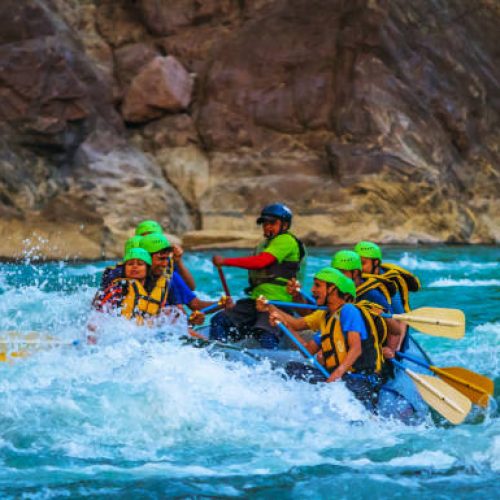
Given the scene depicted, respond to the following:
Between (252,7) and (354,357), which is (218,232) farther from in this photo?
(354,357)

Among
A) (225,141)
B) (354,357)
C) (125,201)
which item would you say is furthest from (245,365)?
(225,141)

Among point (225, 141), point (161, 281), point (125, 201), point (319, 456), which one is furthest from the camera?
point (225, 141)

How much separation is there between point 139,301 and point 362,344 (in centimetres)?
176

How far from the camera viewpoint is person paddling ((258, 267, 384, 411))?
536 centimetres

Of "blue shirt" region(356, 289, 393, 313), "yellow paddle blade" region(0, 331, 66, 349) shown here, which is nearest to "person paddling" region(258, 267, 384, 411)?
"blue shirt" region(356, 289, 393, 313)

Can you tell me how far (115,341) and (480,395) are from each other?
2558mm

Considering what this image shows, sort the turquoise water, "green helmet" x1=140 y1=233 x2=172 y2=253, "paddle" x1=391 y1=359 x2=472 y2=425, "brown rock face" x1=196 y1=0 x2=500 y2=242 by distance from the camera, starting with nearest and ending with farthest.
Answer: the turquoise water
"paddle" x1=391 y1=359 x2=472 y2=425
"green helmet" x1=140 y1=233 x2=172 y2=253
"brown rock face" x1=196 y1=0 x2=500 y2=242

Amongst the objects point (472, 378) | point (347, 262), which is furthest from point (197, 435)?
point (472, 378)

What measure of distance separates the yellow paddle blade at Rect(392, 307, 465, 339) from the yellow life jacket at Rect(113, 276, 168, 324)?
172 centimetres

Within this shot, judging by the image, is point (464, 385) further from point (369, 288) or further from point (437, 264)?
point (437, 264)

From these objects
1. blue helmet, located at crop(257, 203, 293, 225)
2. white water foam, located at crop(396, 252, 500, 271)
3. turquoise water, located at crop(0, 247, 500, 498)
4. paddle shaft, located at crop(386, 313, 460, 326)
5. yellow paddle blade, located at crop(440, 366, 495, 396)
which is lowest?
turquoise water, located at crop(0, 247, 500, 498)

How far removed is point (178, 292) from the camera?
23.2ft

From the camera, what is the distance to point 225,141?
21.2 metres

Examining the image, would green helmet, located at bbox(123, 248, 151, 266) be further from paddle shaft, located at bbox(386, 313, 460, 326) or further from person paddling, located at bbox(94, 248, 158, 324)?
paddle shaft, located at bbox(386, 313, 460, 326)
